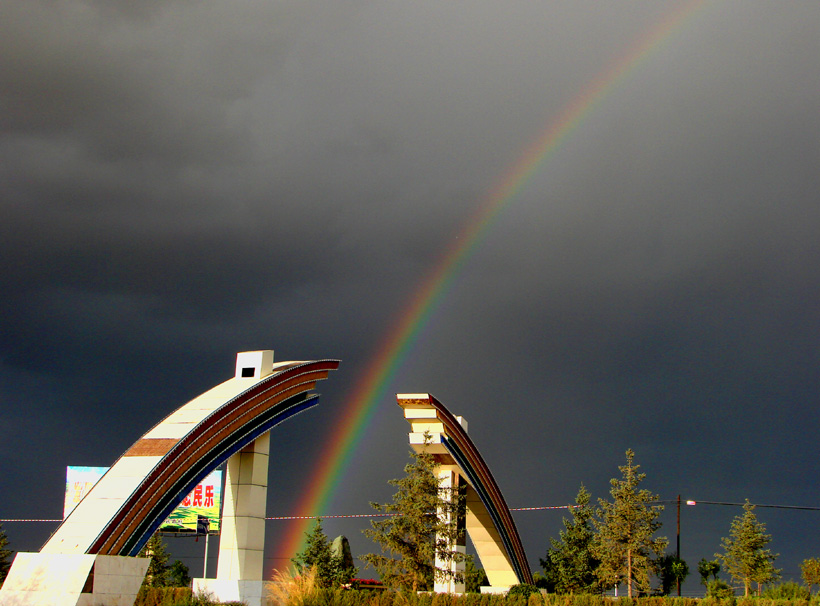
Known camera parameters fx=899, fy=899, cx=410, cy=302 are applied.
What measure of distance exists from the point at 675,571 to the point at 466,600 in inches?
1580

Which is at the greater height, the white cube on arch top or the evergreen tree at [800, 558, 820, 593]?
the white cube on arch top

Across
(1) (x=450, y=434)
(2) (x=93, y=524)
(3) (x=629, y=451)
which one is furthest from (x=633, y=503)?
(2) (x=93, y=524)

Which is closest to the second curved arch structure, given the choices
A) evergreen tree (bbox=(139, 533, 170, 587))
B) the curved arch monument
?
the curved arch monument

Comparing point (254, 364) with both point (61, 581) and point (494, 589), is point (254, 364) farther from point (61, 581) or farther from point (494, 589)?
point (494, 589)

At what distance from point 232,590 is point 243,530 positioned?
253 centimetres

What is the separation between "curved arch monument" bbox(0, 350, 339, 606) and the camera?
2998 centimetres

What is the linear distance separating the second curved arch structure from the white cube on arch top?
8809 mm

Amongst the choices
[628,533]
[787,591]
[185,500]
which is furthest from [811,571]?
[185,500]

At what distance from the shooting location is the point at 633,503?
52031 mm

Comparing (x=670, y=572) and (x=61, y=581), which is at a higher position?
(x=61, y=581)

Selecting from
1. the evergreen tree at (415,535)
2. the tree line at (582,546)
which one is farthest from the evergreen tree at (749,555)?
the evergreen tree at (415,535)

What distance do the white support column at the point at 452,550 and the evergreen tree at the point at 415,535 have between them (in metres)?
0.35

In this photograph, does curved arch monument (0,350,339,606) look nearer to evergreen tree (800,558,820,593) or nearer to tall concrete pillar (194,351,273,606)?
tall concrete pillar (194,351,273,606)

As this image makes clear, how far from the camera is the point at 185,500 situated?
68875 mm
